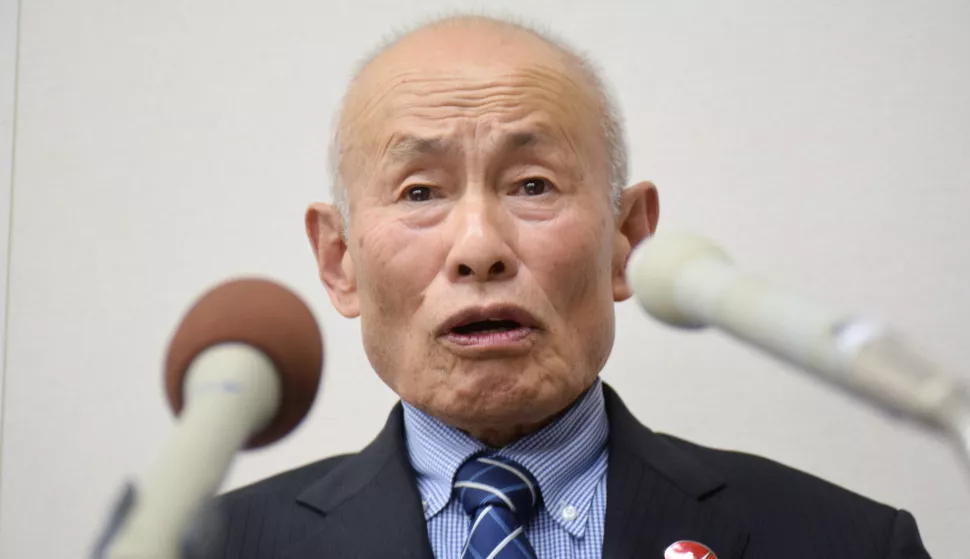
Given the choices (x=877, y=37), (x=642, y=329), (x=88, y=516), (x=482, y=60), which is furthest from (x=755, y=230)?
(x=88, y=516)

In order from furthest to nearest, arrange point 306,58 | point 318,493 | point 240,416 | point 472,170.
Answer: point 306,58
point 318,493
point 472,170
point 240,416

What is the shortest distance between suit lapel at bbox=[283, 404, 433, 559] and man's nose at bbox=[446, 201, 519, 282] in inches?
12.7

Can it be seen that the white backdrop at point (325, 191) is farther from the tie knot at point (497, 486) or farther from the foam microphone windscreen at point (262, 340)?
the foam microphone windscreen at point (262, 340)

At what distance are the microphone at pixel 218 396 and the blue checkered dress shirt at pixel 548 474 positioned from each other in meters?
0.54

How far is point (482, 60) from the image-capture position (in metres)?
1.63

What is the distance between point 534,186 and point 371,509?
0.49 m

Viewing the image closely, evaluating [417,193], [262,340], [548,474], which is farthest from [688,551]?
[262,340]

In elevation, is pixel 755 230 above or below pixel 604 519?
above

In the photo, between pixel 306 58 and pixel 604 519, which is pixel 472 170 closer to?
pixel 604 519

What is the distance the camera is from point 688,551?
1.52 meters

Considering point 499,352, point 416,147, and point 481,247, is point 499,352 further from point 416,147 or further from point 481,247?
point 416,147

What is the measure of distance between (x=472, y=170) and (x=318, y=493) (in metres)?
0.51

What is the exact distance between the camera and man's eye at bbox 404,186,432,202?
159 centimetres

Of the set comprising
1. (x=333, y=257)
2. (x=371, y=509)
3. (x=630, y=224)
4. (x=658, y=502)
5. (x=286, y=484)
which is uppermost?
(x=630, y=224)
